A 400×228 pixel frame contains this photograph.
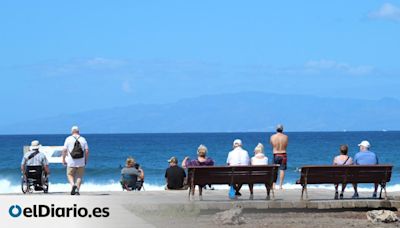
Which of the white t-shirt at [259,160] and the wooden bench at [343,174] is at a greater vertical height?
the white t-shirt at [259,160]

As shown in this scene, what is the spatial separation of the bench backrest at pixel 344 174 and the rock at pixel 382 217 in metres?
1.78

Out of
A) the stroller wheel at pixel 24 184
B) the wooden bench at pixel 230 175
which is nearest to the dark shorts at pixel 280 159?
the wooden bench at pixel 230 175

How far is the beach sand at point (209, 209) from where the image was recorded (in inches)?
595

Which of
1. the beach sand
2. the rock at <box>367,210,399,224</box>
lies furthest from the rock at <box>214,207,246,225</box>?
the rock at <box>367,210,399,224</box>

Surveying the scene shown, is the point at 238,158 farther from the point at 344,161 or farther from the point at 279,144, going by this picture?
the point at 344,161

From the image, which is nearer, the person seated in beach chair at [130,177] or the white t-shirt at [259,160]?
the white t-shirt at [259,160]

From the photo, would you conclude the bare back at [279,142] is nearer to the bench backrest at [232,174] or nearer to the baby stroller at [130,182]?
the bench backrest at [232,174]

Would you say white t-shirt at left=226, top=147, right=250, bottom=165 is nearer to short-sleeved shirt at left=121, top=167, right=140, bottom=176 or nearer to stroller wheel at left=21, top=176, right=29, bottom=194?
stroller wheel at left=21, top=176, right=29, bottom=194

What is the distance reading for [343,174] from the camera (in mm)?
18266

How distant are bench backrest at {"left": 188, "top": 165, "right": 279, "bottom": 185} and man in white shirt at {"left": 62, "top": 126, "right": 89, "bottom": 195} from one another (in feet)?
8.32

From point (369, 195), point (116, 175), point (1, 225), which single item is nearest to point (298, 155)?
point (116, 175)

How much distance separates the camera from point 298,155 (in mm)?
90875

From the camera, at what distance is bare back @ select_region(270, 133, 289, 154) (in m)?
20.9

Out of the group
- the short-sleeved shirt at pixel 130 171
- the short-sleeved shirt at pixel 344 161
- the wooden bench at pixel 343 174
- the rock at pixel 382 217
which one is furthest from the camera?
the short-sleeved shirt at pixel 130 171
